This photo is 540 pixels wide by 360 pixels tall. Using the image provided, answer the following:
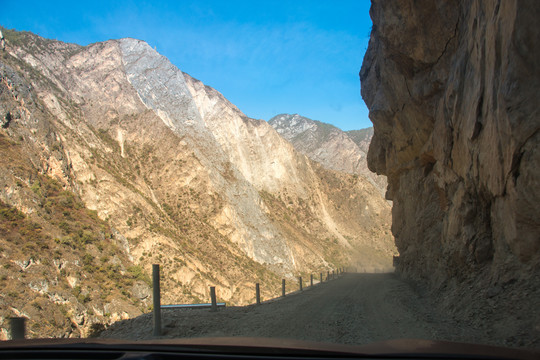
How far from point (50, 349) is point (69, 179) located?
3323 cm

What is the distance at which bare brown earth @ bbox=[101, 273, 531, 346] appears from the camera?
6961 mm

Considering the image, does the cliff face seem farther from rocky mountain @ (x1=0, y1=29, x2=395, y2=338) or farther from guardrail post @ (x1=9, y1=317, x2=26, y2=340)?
rocky mountain @ (x1=0, y1=29, x2=395, y2=338)

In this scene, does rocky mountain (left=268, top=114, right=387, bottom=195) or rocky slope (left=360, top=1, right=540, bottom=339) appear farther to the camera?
rocky mountain (left=268, top=114, right=387, bottom=195)

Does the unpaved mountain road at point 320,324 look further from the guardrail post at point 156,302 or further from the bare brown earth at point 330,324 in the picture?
the guardrail post at point 156,302

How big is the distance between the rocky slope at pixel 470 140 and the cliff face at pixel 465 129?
30 mm

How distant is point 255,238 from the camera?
45562 mm

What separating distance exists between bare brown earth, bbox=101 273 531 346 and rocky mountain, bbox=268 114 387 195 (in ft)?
270


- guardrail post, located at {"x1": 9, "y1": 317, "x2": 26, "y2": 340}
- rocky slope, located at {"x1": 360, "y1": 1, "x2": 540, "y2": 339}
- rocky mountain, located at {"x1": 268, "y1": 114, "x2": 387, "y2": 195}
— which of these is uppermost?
rocky mountain, located at {"x1": 268, "y1": 114, "x2": 387, "y2": 195}

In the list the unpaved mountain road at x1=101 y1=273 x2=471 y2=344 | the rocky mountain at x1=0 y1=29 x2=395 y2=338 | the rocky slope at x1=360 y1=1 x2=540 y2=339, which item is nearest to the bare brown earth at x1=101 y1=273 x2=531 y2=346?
the unpaved mountain road at x1=101 y1=273 x2=471 y2=344

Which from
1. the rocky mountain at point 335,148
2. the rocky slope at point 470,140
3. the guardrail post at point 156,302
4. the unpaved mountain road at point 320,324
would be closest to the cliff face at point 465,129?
the rocky slope at point 470,140

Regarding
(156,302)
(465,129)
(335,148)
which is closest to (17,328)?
(156,302)

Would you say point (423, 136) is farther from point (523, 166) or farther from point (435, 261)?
point (523, 166)

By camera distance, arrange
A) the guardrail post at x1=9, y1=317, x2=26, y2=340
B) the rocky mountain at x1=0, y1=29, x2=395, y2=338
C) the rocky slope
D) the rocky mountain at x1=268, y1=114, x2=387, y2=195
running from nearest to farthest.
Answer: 1. the guardrail post at x1=9, y1=317, x2=26, y2=340
2. the rocky slope
3. the rocky mountain at x1=0, y1=29, x2=395, y2=338
4. the rocky mountain at x1=268, y1=114, x2=387, y2=195

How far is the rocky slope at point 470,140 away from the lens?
6816mm
